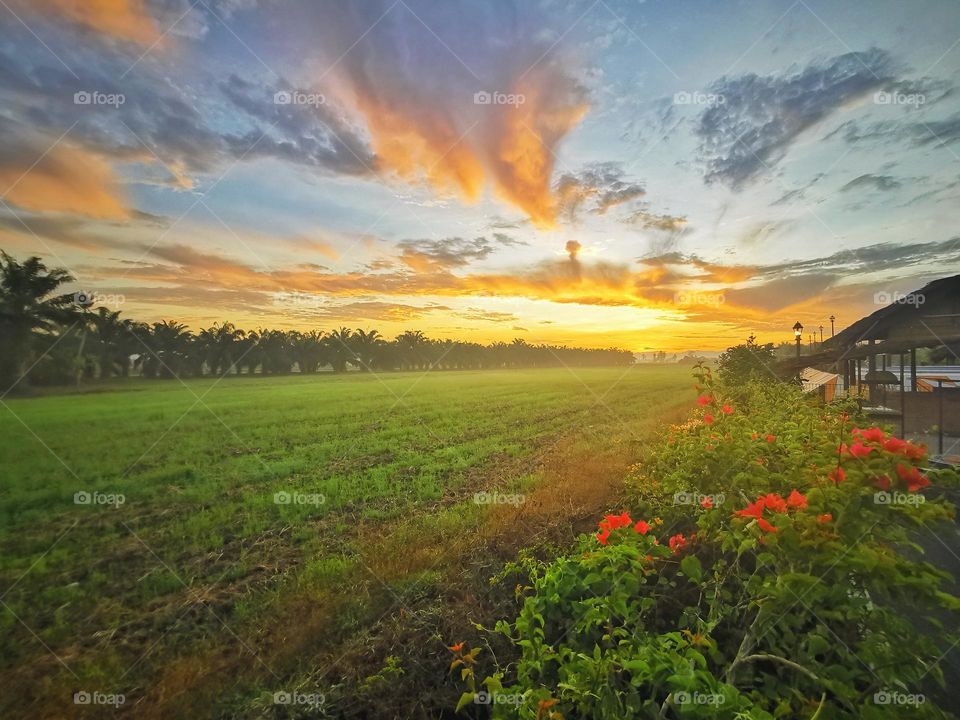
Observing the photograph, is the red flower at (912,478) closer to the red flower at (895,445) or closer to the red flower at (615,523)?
the red flower at (895,445)

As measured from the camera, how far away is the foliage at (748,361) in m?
17.1

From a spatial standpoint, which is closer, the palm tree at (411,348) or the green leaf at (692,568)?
the green leaf at (692,568)

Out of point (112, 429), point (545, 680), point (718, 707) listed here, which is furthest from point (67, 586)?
point (112, 429)

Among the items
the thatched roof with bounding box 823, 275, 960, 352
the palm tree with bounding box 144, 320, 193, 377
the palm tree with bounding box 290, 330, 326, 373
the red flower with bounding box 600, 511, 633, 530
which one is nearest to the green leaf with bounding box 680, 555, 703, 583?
the red flower with bounding box 600, 511, 633, 530

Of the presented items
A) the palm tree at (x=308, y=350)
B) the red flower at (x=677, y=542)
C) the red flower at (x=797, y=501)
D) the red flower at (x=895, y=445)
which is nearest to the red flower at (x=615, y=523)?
the red flower at (x=677, y=542)

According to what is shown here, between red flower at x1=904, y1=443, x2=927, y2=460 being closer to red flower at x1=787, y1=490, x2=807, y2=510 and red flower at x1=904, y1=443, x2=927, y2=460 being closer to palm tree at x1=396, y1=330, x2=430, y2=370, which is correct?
red flower at x1=787, y1=490, x2=807, y2=510

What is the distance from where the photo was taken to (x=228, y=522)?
816cm

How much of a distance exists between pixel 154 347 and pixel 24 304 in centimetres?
3071

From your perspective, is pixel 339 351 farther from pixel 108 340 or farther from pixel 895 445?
pixel 895 445

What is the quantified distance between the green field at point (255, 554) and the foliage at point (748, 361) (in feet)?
17.6

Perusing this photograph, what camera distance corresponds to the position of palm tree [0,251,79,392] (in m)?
20.5

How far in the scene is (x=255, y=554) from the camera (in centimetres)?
679

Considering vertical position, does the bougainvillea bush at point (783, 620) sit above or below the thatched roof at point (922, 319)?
below

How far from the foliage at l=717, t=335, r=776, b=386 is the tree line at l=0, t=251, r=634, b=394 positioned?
29.5 meters
